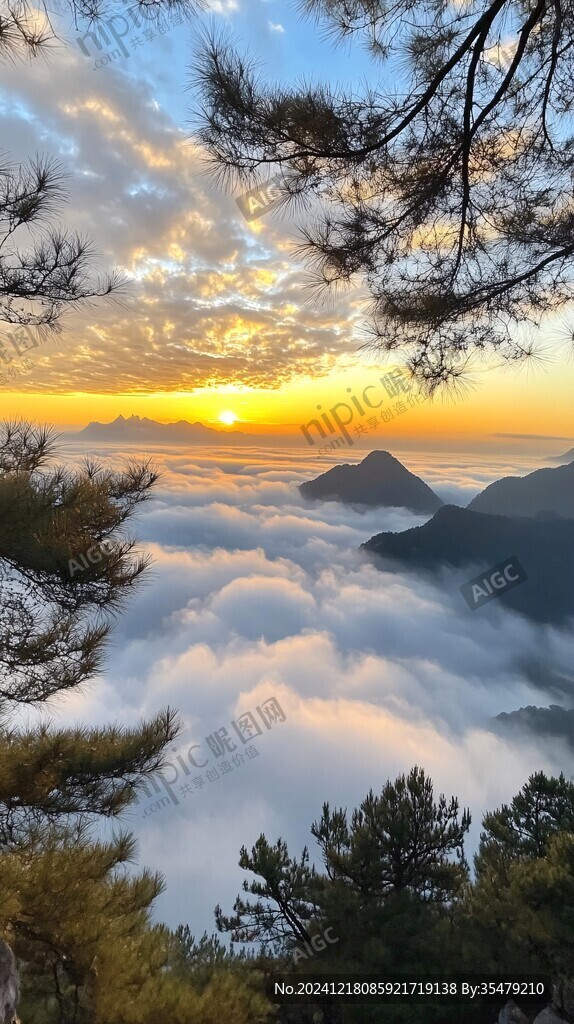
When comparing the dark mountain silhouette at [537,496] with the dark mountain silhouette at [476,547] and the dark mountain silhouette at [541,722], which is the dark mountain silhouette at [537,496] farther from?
the dark mountain silhouette at [541,722]

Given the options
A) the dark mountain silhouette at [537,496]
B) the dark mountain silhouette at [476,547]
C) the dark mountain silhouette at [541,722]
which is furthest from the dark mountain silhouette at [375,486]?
the dark mountain silhouette at [541,722]

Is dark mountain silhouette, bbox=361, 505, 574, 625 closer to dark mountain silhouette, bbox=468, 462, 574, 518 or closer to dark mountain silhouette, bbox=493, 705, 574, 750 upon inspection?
dark mountain silhouette, bbox=468, 462, 574, 518

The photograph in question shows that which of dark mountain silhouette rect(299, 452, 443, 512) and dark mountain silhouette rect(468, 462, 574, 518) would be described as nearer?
dark mountain silhouette rect(299, 452, 443, 512)

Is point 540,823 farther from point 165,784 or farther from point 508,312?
point 508,312

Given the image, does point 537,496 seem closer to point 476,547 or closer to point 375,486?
point 476,547

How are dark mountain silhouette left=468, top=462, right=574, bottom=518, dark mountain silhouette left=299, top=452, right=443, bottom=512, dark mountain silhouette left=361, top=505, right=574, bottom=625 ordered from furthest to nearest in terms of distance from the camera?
dark mountain silhouette left=468, top=462, right=574, bottom=518 → dark mountain silhouette left=361, top=505, right=574, bottom=625 → dark mountain silhouette left=299, top=452, right=443, bottom=512

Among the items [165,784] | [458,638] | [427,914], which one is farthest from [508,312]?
[458,638]

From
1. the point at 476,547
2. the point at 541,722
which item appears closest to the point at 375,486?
the point at 476,547

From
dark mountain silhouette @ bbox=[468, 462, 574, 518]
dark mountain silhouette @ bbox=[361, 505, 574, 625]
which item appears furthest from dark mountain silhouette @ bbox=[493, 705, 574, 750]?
dark mountain silhouette @ bbox=[468, 462, 574, 518]
